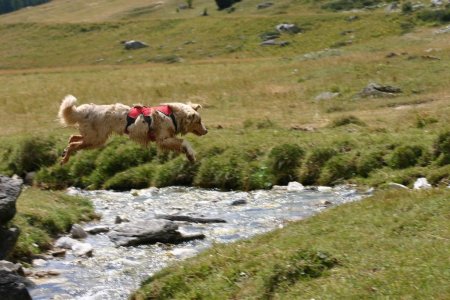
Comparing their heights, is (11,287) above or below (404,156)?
above

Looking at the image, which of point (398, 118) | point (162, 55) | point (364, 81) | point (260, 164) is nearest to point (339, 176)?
point (260, 164)

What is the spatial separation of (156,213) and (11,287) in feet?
29.7

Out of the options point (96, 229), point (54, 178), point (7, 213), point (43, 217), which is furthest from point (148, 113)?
point (54, 178)

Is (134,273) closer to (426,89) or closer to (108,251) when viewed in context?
(108,251)

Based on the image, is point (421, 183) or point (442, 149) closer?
point (421, 183)

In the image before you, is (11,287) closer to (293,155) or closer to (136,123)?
(136,123)

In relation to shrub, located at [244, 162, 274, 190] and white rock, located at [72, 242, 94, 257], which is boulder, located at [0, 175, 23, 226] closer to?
white rock, located at [72, 242, 94, 257]

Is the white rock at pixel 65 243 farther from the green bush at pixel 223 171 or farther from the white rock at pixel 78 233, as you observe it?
the green bush at pixel 223 171

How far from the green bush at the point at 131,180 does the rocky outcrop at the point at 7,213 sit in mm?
10102

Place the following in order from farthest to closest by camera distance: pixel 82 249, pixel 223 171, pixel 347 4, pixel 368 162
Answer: pixel 347 4
pixel 223 171
pixel 368 162
pixel 82 249

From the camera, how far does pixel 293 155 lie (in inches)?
1021

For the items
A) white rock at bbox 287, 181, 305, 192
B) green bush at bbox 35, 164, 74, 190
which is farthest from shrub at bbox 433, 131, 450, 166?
green bush at bbox 35, 164, 74, 190

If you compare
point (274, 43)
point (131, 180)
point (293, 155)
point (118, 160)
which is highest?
point (293, 155)

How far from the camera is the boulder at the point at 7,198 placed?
1673 cm
